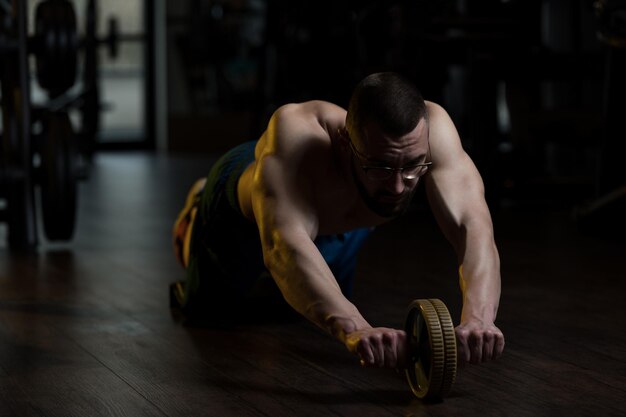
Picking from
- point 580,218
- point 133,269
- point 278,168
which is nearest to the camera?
point 278,168

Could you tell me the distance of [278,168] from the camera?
1735mm

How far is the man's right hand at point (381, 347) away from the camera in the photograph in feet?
4.77

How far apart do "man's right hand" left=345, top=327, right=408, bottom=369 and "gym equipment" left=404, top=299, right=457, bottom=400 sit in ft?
0.13

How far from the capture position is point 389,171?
5.24 feet

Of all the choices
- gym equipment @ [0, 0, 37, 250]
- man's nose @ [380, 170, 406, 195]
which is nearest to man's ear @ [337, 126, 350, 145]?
man's nose @ [380, 170, 406, 195]

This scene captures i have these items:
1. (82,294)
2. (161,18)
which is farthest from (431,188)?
(161,18)

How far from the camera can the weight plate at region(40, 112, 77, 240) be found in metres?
3.14

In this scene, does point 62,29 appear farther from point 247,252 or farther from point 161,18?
point 161,18

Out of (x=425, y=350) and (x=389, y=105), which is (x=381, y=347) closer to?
(x=425, y=350)

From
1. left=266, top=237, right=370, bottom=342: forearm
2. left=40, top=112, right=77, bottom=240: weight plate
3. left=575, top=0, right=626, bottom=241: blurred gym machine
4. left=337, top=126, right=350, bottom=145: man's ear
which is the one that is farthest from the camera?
left=575, top=0, right=626, bottom=241: blurred gym machine

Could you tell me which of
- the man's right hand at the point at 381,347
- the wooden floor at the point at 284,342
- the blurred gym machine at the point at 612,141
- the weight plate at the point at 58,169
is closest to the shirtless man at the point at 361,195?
the man's right hand at the point at 381,347

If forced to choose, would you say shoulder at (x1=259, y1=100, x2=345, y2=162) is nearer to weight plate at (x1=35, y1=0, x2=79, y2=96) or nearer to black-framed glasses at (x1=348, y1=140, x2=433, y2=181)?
black-framed glasses at (x1=348, y1=140, x2=433, y2=181)

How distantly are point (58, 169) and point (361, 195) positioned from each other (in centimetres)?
164

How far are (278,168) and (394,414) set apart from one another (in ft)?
1.47
